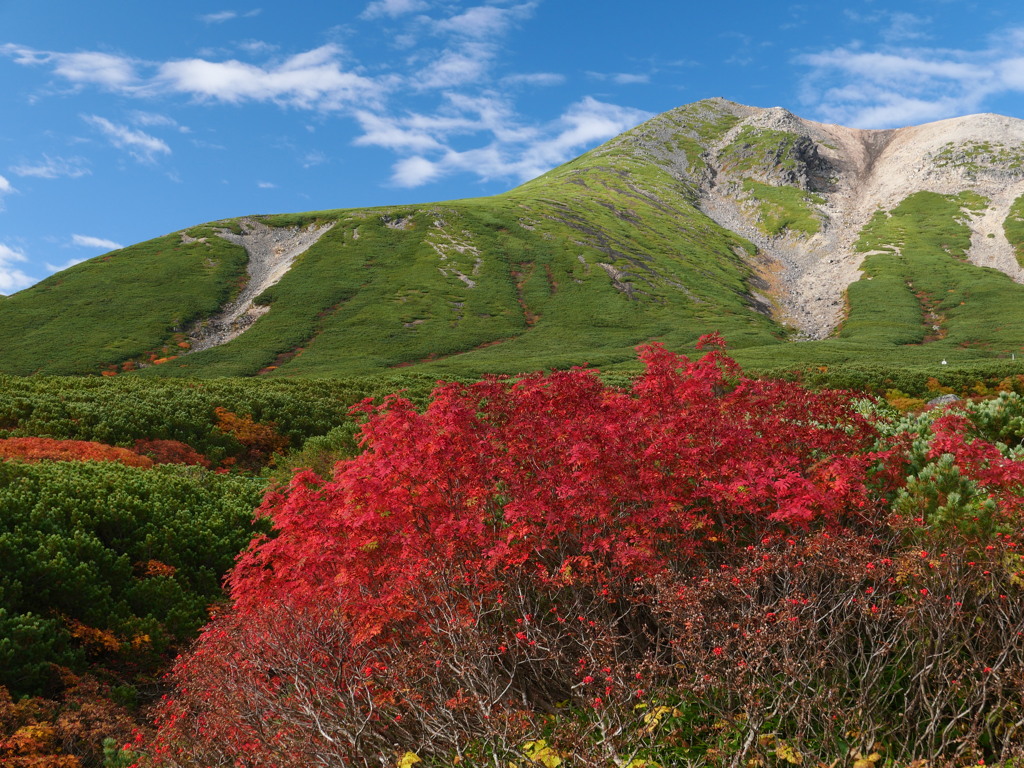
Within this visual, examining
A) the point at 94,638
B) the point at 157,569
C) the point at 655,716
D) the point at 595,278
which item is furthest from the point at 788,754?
the point at 595,278

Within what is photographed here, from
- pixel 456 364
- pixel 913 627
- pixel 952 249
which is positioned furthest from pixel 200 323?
pixel 952 249

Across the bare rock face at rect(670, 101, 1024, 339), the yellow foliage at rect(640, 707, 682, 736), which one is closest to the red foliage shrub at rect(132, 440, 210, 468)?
the yellow foliage at rect(640, 707, 682, 736)

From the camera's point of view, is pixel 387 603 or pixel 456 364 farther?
pixel 456 364

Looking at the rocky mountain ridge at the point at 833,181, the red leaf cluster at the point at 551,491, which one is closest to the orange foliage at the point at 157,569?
the red leaf cluster at the point at 551,491

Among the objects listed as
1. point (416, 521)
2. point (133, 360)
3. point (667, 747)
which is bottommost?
point (667, 747)

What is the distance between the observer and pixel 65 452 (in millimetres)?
18203

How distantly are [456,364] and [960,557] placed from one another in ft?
179

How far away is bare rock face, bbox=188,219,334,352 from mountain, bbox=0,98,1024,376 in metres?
0.38

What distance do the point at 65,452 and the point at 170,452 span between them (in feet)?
13.6

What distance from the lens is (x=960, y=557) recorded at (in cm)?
677

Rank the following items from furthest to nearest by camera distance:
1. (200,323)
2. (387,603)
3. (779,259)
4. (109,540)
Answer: (779,259) → (200,323) → (109,540) → (387,603)

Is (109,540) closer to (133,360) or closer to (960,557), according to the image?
(960,557)

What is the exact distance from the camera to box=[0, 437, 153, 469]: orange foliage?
57.0 ft

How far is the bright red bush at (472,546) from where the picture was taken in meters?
7.11
